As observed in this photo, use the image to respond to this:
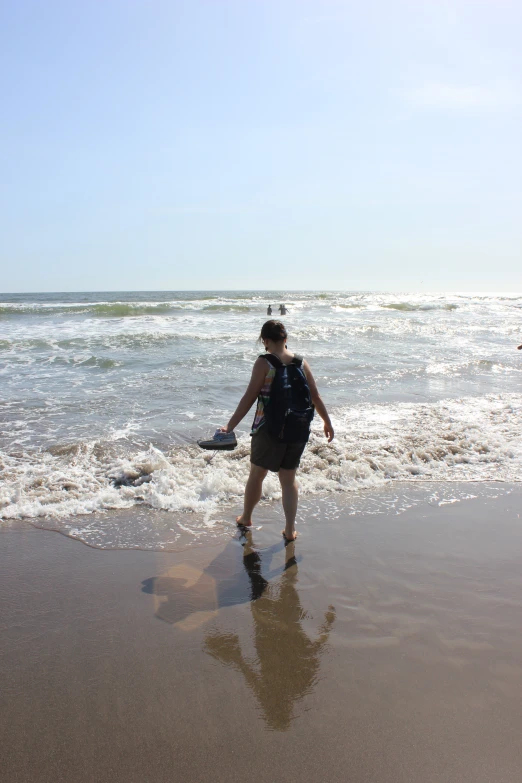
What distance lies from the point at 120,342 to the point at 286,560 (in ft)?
47.2

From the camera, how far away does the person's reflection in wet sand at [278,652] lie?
235cm

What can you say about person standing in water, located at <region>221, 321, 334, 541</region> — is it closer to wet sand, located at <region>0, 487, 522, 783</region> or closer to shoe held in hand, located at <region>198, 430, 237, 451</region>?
shoe held in hand, located at <region>198, 430, 237, 451</region>

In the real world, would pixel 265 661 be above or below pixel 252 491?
below

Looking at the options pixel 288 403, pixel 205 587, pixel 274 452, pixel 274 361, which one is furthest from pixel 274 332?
pixel 205 587

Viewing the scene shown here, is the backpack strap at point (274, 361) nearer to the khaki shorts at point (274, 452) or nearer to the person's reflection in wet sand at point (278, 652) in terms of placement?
the khaki shorts at point (274, 452)

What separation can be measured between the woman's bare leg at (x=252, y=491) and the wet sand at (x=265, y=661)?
1.39 ft

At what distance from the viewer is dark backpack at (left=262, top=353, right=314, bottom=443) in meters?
3.88

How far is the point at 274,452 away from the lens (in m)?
3.99

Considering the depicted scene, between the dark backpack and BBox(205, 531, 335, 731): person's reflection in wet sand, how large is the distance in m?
1.09

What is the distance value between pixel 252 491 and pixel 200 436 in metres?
2.68

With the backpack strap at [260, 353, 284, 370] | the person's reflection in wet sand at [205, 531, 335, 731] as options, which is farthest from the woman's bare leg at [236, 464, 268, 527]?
the person's reflection in wet sand at [205, 531, 335, 731]

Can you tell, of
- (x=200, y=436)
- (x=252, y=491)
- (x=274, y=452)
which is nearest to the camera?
(x=274, y=452)

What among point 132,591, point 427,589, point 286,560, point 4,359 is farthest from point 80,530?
point 4,359

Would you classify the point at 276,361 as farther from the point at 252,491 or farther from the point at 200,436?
the point at 200,436
